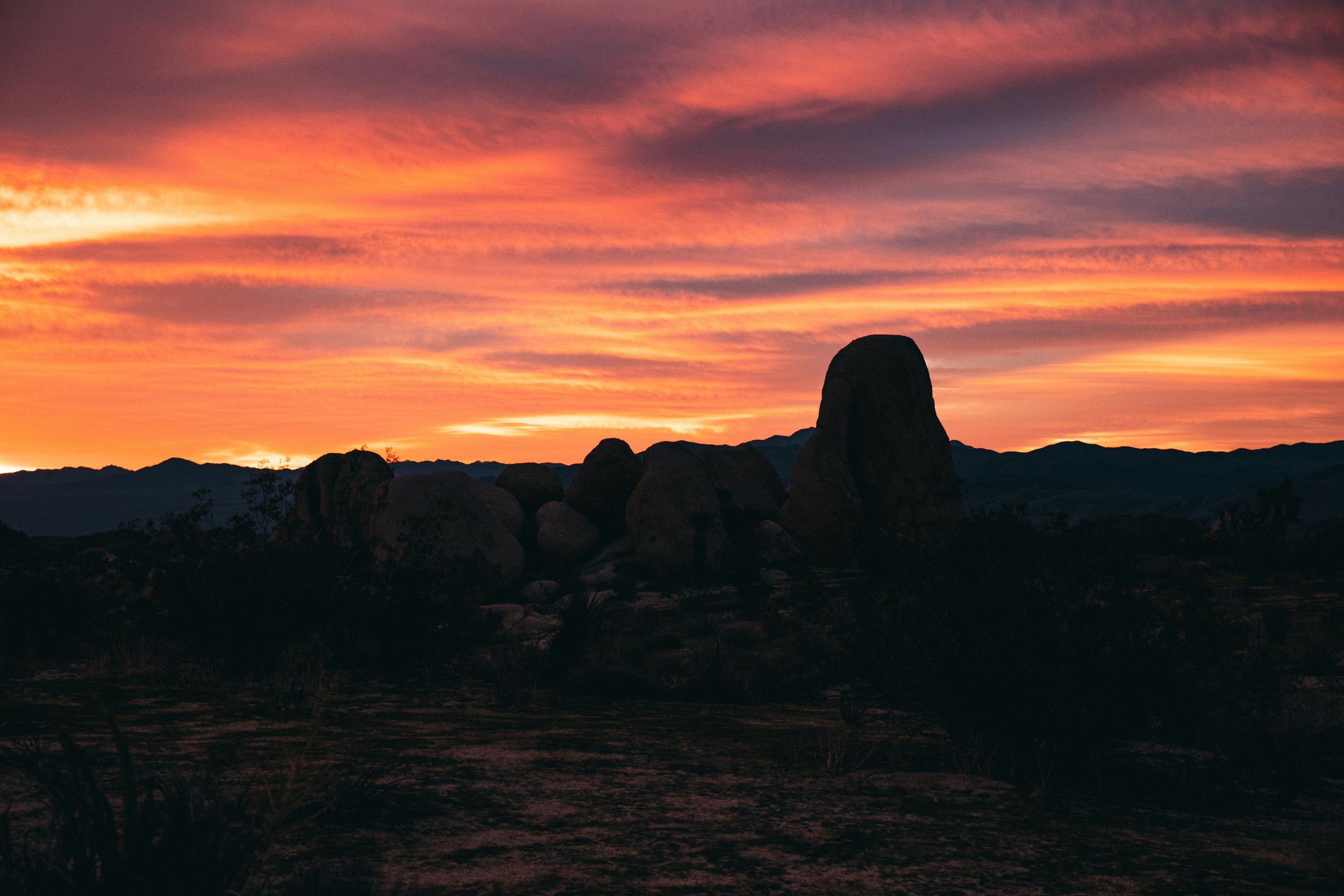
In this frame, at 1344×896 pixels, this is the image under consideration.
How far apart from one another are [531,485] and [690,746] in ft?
81.7

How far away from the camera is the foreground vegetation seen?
404 centimetres

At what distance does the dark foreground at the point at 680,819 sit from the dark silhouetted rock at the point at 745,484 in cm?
2216

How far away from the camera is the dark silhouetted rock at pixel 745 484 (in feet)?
98.4

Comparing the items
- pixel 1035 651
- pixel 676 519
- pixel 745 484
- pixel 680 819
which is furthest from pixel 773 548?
pixel 680 819

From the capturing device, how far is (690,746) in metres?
7.20

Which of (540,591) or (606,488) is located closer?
(540,591)

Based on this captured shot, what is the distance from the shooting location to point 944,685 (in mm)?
6211

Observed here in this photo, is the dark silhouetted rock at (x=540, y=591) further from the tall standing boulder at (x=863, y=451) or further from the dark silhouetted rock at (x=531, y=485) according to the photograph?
the tall standing boulder at (x=863, y=451)

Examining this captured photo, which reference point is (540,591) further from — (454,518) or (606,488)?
(606,488)

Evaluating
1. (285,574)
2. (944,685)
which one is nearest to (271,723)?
(285,574)

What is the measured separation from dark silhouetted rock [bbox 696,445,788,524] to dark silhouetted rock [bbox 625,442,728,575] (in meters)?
0.76

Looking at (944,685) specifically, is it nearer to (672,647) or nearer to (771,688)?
(771,688)

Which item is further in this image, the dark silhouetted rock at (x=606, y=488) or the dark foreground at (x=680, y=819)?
the dark silhouetted rock at (x=606, y=488)

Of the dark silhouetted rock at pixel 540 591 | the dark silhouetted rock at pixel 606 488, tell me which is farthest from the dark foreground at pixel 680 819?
the dark silhouetted rock at pixel 606 488
